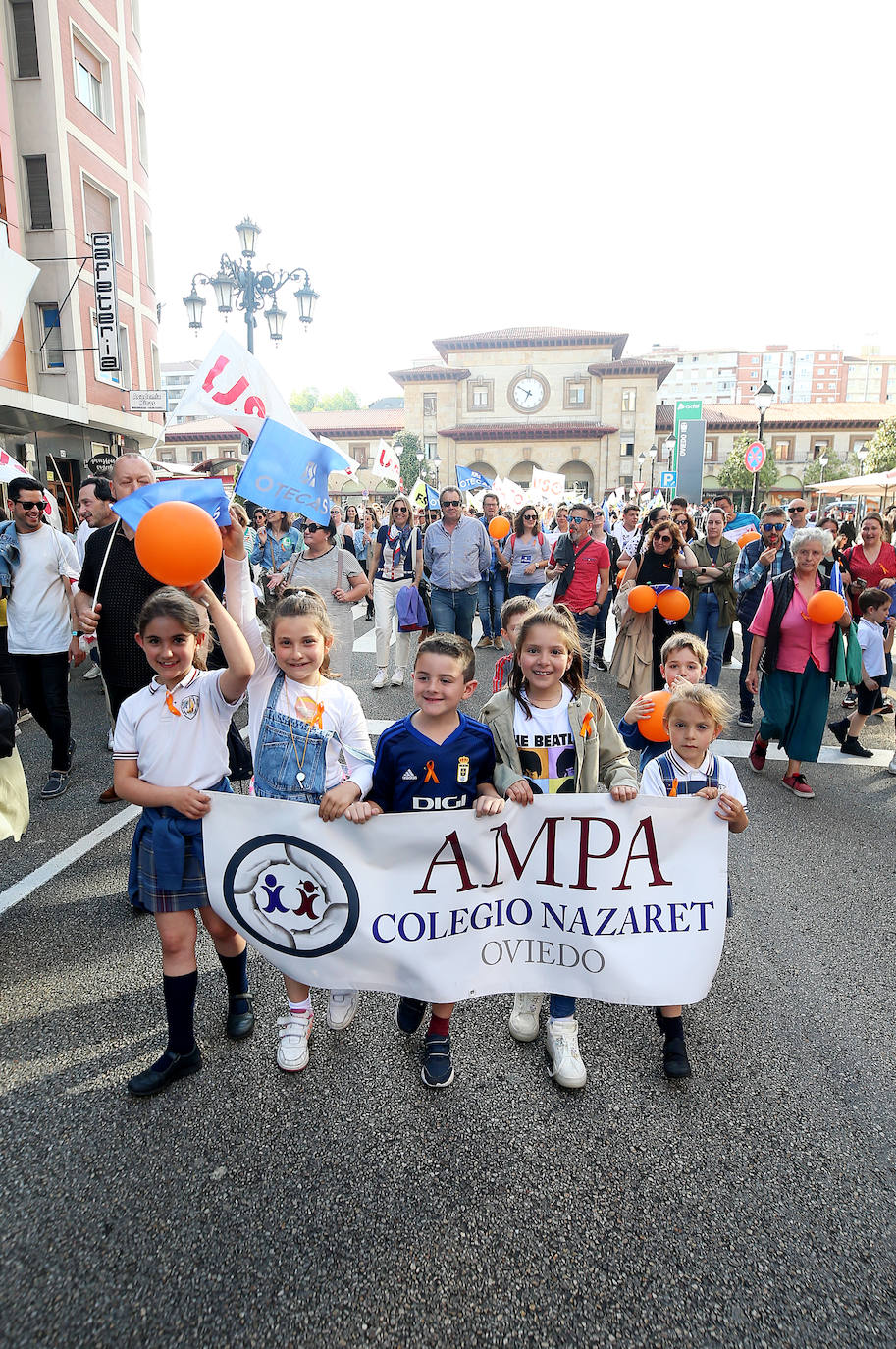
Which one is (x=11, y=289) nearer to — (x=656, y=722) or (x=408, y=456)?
(x=656, y=722)

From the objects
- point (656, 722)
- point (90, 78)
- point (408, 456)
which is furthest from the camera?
point (408, 456)

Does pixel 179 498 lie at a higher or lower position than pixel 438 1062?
higher

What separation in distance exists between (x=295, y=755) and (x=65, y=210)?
74.7 ft

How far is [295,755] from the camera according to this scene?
2.77 meters

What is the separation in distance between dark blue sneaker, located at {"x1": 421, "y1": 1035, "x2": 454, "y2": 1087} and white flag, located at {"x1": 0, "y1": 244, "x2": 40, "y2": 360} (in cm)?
501

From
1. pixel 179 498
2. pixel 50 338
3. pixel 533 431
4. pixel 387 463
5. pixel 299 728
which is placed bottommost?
pixel 299 728

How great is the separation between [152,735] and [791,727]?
455 cm

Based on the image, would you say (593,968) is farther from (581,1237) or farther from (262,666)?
(262,666)

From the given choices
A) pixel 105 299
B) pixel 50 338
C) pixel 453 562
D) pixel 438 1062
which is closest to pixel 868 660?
pixel 453 562

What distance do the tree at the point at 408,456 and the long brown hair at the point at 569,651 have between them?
58632 mm

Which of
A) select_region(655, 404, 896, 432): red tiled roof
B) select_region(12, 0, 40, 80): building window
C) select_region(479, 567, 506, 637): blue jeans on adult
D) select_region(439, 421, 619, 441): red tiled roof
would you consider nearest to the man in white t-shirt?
select_region(479, 567, 506, 637): blue jeans on adult

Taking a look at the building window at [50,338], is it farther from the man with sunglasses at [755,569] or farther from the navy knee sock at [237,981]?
the navy knee sock at [237,981]

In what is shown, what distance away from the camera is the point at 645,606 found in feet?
20.3

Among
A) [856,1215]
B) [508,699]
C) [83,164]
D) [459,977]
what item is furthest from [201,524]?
[83,164]
